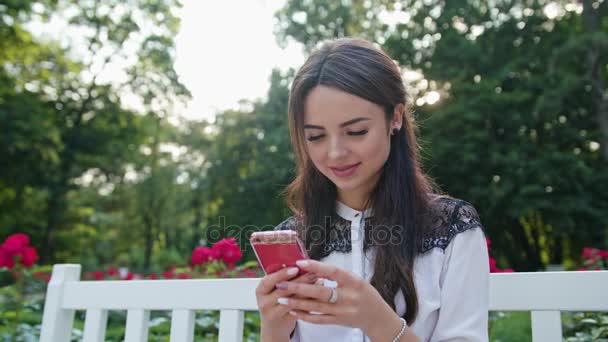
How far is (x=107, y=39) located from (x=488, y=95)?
1196cm

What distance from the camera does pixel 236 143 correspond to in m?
16.5

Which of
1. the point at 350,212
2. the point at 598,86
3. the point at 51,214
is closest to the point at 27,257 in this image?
the point at 350,212

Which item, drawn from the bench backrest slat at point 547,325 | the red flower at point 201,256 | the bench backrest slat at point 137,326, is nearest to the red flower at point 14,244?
the red flower at point 201,256

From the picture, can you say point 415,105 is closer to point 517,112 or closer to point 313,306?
point 517,112

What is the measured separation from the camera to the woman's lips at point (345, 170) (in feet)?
5.31

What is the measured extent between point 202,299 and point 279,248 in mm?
787

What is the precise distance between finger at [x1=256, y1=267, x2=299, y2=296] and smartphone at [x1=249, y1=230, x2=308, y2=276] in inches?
0.5

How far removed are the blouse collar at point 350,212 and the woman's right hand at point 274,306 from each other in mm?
473

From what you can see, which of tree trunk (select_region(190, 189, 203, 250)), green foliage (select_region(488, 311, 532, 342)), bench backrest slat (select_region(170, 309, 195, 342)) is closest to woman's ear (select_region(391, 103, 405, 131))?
bench backrest slat (select_region(170, 309, 195, 342))

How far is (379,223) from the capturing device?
1755 millimetres

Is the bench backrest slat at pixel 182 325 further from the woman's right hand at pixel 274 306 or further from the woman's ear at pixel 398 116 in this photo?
the woman's ear at pixel 398 116

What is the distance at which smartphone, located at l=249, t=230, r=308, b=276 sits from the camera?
1183mm

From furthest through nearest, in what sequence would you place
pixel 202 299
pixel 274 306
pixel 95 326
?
pixel 95 326
pixel 202 299
pixel 274 306

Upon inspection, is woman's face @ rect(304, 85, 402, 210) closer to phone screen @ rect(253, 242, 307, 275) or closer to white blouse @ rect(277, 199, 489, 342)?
white blouse @ rect(277, 199, 489, 342)
